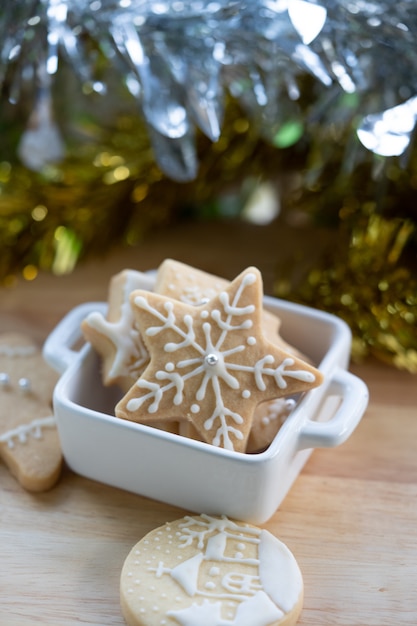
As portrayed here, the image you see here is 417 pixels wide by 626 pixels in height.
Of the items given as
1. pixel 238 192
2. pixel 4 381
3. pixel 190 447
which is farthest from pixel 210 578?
pixel 238 192

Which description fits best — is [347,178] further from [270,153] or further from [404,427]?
[404,427]

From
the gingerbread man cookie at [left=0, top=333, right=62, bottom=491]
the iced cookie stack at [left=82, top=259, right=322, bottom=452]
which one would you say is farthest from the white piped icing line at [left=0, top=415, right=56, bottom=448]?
the iced cookie stack at [left=82, top=259, right=322, bottom=452]

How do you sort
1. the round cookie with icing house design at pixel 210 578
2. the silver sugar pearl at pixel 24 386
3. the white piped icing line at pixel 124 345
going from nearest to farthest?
the round cookie with icing house design at pixel 210 578
the white piped icing line at pixel 124 345
the silver sugar pearl at pixel 24 386

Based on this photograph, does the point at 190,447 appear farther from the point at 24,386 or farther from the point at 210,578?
the point at 24,386

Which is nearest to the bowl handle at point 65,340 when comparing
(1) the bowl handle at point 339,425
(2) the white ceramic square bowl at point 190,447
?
(2) the white ceramic square bowl at point 190,447

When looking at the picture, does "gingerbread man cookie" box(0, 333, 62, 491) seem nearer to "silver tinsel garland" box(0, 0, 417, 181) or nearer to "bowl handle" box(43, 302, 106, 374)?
"bowl handle" box(43, 302, 106, 374)

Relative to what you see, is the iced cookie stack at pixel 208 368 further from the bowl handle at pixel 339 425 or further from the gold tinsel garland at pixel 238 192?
the gold tinsel garland at pixel 238 192

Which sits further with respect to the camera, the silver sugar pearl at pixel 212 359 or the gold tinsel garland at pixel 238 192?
the gold tinsel garland at pixel 238 192
